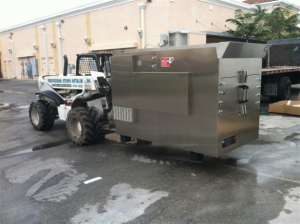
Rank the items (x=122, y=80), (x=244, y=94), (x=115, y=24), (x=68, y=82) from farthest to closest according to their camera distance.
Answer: (x=115, y=24) < (x=68, y=82) < (x=122, y=80) < (x=244, y=94)

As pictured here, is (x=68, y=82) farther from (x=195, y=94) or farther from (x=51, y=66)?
(x=51, y=66)

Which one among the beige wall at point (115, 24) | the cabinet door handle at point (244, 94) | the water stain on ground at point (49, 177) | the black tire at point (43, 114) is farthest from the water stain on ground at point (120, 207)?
the beige wall at point (115, 24)

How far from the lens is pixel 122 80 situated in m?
5.45

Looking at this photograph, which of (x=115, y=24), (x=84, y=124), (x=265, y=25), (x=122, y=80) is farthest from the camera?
(x=115, y=24)

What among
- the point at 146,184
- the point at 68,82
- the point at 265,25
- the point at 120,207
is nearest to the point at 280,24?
the point at 265,25

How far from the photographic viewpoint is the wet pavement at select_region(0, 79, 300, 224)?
354 centimetres

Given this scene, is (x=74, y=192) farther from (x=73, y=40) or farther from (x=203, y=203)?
(x=73, y=40)

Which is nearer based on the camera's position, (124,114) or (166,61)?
(166,61)

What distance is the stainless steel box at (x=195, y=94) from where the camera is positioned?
426 cm

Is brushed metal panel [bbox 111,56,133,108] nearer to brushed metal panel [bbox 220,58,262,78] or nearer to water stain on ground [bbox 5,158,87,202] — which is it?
water stain on ground [bbox 5,158,87,202]

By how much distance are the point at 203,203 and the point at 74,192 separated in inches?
72.1

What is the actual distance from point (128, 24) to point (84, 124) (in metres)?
14.9

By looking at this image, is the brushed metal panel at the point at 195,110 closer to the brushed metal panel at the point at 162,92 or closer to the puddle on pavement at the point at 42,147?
the brushed metal panel at the point at 162,92

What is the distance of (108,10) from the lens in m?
21.1
